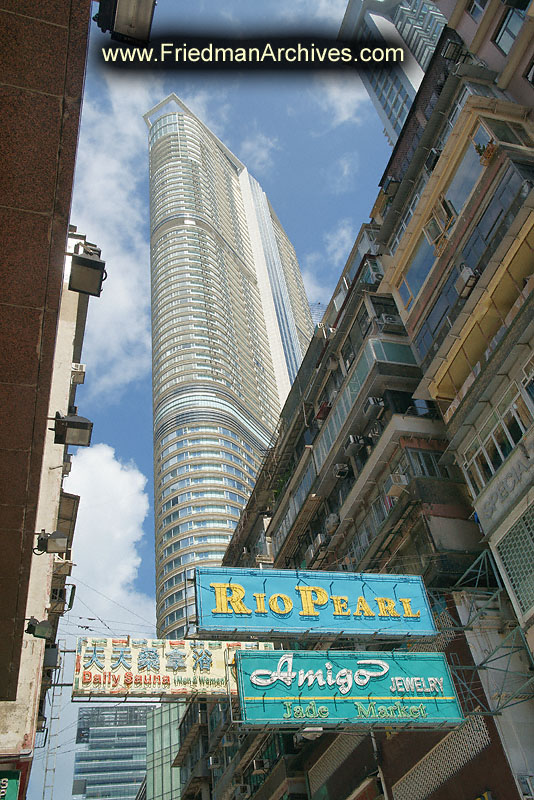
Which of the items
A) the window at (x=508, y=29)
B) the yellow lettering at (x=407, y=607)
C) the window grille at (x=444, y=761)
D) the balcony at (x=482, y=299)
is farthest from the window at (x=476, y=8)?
the window grille at (x=444, y=761)

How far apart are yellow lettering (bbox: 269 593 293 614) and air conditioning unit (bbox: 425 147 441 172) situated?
1411 centimetres

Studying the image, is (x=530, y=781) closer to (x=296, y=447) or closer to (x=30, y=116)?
(x=30, y=116)

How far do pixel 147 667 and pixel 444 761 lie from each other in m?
7.26

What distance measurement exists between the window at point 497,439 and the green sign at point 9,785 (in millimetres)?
11296

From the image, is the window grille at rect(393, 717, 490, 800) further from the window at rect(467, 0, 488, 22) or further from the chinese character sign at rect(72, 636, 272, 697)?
the window at rect(467, 0, 488, 22)

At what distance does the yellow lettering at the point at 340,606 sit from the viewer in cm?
1361

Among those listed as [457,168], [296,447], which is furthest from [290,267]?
[457,168]

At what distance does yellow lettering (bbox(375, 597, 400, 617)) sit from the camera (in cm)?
1383

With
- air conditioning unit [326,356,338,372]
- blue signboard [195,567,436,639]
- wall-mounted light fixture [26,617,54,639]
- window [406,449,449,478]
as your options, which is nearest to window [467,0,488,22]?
air conditioning unit [326,356,338,372]

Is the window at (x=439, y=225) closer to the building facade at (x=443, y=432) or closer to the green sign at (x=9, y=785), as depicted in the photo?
the building facade at (x=443, y=432)

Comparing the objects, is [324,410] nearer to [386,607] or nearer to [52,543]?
[386,607]

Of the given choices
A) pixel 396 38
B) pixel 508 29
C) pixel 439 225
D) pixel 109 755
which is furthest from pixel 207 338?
pixel 109 755

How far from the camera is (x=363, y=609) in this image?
13797mm

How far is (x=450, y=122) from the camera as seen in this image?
66.9ft
